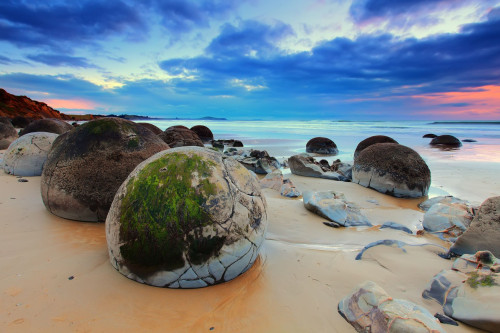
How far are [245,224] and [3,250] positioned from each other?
2637 mm

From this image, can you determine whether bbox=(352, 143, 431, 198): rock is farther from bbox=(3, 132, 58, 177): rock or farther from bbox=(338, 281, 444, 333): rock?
bbox=(3, 132, 58, 177): rock

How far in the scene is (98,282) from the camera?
253 cm

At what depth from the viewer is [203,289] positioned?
8.14 ft

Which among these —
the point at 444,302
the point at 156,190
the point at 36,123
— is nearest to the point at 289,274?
the point at 444,302

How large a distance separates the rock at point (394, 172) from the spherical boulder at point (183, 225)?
5.05 m

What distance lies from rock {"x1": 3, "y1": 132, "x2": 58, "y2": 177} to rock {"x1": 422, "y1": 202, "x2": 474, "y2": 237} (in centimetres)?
805

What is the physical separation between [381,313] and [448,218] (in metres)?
3.27

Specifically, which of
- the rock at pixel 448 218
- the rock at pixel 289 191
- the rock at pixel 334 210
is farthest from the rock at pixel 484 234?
the rock at pixel 289 191

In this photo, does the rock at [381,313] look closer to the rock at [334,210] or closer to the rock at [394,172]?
the rock at [334,210]

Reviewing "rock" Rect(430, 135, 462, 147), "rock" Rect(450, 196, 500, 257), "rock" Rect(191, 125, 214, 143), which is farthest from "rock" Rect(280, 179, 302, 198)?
"rock" Rect(430, 135, 462, 147)

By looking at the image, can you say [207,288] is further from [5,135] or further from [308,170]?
[5,135]

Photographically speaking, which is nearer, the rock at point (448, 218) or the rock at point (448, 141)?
the rock at point (448, 218)

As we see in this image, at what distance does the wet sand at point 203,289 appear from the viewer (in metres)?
2.12

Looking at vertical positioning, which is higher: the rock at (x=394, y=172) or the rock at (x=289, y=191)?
the rock at (x=394, y=172)
